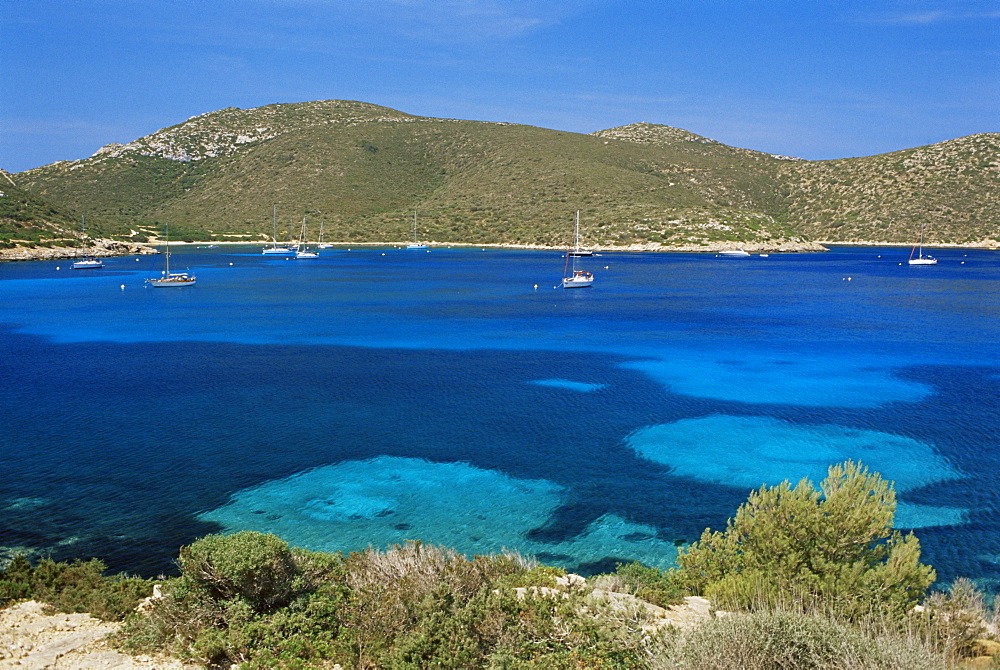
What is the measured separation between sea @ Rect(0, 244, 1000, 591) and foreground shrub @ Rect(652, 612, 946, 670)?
6.33 meters

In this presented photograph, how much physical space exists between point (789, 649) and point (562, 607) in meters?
2.68

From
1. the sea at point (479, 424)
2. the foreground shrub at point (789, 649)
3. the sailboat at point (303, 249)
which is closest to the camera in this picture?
the foreground shrub at point (789, 649)

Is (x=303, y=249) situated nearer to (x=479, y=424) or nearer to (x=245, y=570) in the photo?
(x=479, y=424)

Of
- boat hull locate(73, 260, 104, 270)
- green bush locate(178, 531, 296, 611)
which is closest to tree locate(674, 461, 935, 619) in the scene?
green bush locate(178, 531, 296, 611)

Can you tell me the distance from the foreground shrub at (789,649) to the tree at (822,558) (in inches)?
54.1

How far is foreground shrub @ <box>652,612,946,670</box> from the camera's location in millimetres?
5988

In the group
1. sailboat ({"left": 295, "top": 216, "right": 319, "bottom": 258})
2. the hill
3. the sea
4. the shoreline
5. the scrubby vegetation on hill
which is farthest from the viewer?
the hill

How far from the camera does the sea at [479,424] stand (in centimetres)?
1437

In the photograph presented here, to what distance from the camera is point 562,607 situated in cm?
806

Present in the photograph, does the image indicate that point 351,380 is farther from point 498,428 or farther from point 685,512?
point 685,512

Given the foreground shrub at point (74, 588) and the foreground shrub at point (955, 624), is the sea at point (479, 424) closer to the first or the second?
the foreground shrub at point (74, 588)

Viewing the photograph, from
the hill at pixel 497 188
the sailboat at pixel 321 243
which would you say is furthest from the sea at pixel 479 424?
the hill at pixel 497 188

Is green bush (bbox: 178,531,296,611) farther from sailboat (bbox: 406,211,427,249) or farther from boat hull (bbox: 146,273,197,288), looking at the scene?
sailboat (bbox: 406,211,427,249)

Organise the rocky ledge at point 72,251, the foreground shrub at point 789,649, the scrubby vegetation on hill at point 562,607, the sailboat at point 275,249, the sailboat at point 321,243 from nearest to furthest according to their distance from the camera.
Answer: the foreground shrub at point 789,649, the scrubby vegetation on hill at point 562,607, the rocky ledge at point 72,251, the sailboat at point 275,249, the sailboat at point 321,243
